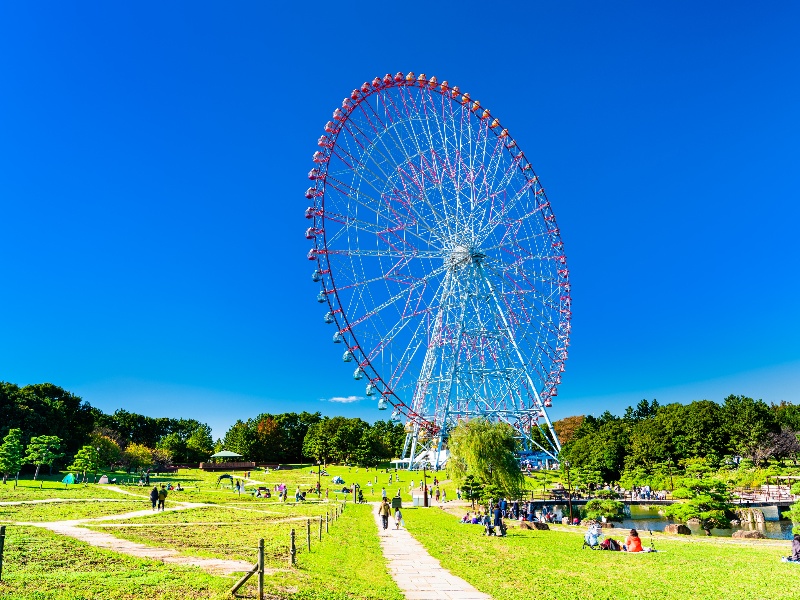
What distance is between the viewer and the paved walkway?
13.9 metres

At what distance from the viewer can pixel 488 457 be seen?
4038 cm

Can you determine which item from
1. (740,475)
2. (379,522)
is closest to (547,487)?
(740,475)

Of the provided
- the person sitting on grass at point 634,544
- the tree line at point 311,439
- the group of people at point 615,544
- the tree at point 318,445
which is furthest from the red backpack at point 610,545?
the tree at point 318,445

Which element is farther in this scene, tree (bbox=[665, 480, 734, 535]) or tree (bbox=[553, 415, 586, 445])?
tree (bbox=[553, 415, 586, 445])

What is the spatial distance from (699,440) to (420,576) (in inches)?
3399

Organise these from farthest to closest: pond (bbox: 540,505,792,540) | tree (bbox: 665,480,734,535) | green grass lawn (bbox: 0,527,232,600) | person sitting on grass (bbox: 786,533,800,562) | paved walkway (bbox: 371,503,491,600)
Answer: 1. pond (bbox: 540,505,792,540)
2. tree (bbox: 665,480,734,535)
3. person sitting on grass (bbox: 786,533,800,562)
4. paved walkway (bbox: 371,503,491,600)
5. green grass lawn (bbox: 0,527,232,600)

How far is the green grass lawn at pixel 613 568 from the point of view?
577 inches

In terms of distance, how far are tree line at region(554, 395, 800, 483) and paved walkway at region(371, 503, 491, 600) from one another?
5959cm

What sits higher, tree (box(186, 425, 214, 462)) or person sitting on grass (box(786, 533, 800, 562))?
tree (box(186, 425, 214, 462))

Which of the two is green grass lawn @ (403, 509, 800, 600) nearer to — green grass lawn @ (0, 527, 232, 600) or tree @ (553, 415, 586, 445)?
green grass lawn @ (0, 527, 232, 600)

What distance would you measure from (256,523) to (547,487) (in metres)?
50.0

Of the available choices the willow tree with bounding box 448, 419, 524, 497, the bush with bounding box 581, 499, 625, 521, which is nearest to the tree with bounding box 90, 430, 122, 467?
the willow tree with bounding box 448, 419, 524, 497

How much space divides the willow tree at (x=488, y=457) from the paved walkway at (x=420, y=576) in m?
16.0

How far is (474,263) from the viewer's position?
4719 cm
